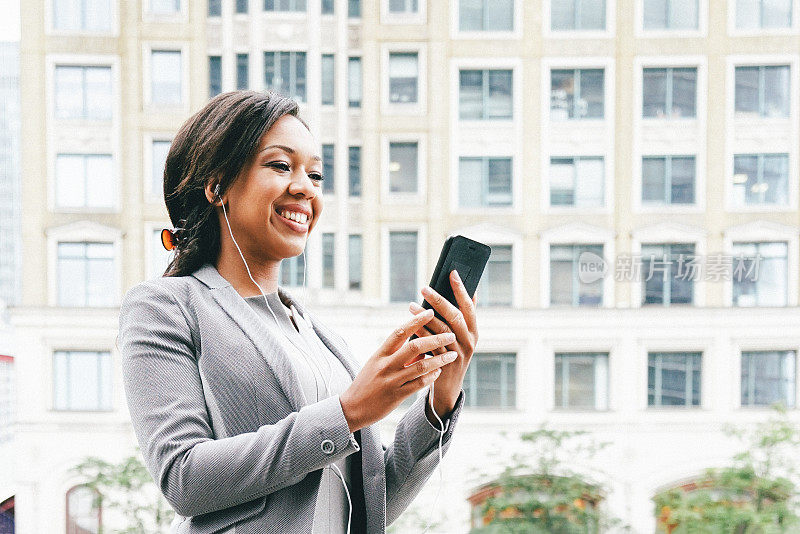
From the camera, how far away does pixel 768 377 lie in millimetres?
3217

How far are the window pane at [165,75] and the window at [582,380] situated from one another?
219 cm

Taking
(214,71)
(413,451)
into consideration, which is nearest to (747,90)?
(214,71)

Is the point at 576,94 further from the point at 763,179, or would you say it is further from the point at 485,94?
the point at 763,179

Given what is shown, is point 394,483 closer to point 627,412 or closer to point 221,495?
point 221,495

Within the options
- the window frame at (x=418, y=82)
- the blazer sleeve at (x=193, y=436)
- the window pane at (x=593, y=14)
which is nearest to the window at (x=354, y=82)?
the window frame at (x=418, y=82)

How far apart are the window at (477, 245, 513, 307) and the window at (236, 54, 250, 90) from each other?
1.39m

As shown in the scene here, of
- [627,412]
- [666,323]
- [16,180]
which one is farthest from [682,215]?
[16,180]

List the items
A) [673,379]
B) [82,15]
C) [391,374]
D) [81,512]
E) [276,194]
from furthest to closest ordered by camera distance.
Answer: [673,379]
[82,15]
[81,512]
[276,194]
[391,374]

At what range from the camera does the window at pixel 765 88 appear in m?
3.14

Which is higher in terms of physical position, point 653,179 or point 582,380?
point 653,179

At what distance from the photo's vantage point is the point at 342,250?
3.15 metres

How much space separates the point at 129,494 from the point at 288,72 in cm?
187

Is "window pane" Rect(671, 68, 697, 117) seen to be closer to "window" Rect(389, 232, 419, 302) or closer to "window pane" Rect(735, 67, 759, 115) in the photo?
"window pane" Rect(735, 67, 759, 115)

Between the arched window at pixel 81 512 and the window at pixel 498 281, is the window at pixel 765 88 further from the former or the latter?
the arched window at pixel 81 512
